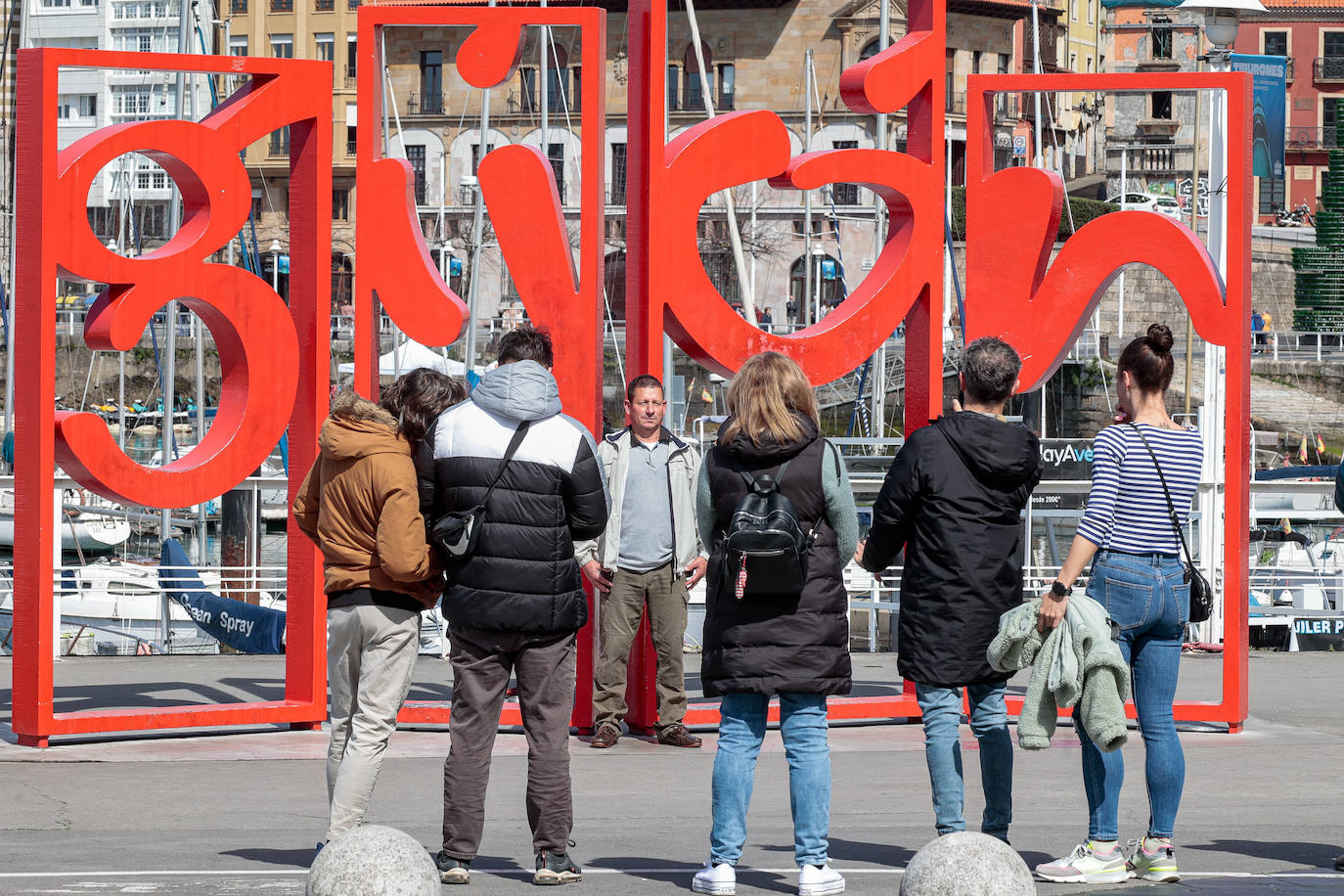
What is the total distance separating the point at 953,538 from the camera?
6395mm

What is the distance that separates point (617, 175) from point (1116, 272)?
5922cm

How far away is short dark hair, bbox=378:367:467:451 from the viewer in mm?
6590

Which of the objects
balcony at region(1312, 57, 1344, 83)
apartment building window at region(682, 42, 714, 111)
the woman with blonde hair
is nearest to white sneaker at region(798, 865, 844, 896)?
the woman with blonde hair

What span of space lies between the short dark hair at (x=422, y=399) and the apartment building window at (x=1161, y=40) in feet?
249

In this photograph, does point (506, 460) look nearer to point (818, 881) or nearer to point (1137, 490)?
point (818, 881)

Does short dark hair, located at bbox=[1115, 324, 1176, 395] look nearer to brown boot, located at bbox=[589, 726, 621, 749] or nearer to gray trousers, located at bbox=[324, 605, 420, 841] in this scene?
gray trousers, located at bbox=[324, 605, 420, 841]

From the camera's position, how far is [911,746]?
372 inches

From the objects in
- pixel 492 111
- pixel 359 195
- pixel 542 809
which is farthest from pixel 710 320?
pixel 492 111

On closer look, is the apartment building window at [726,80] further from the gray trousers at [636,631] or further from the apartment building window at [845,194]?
the gray trousers at [636,631]

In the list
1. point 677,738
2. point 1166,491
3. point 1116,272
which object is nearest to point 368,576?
point 1166,491

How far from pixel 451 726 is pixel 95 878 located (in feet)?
4.11

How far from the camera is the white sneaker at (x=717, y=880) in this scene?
6145 mm

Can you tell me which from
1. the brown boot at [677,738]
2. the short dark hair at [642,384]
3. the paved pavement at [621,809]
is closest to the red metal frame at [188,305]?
the paved pavement at [621,809]

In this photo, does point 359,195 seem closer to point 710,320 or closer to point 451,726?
point 710,320
